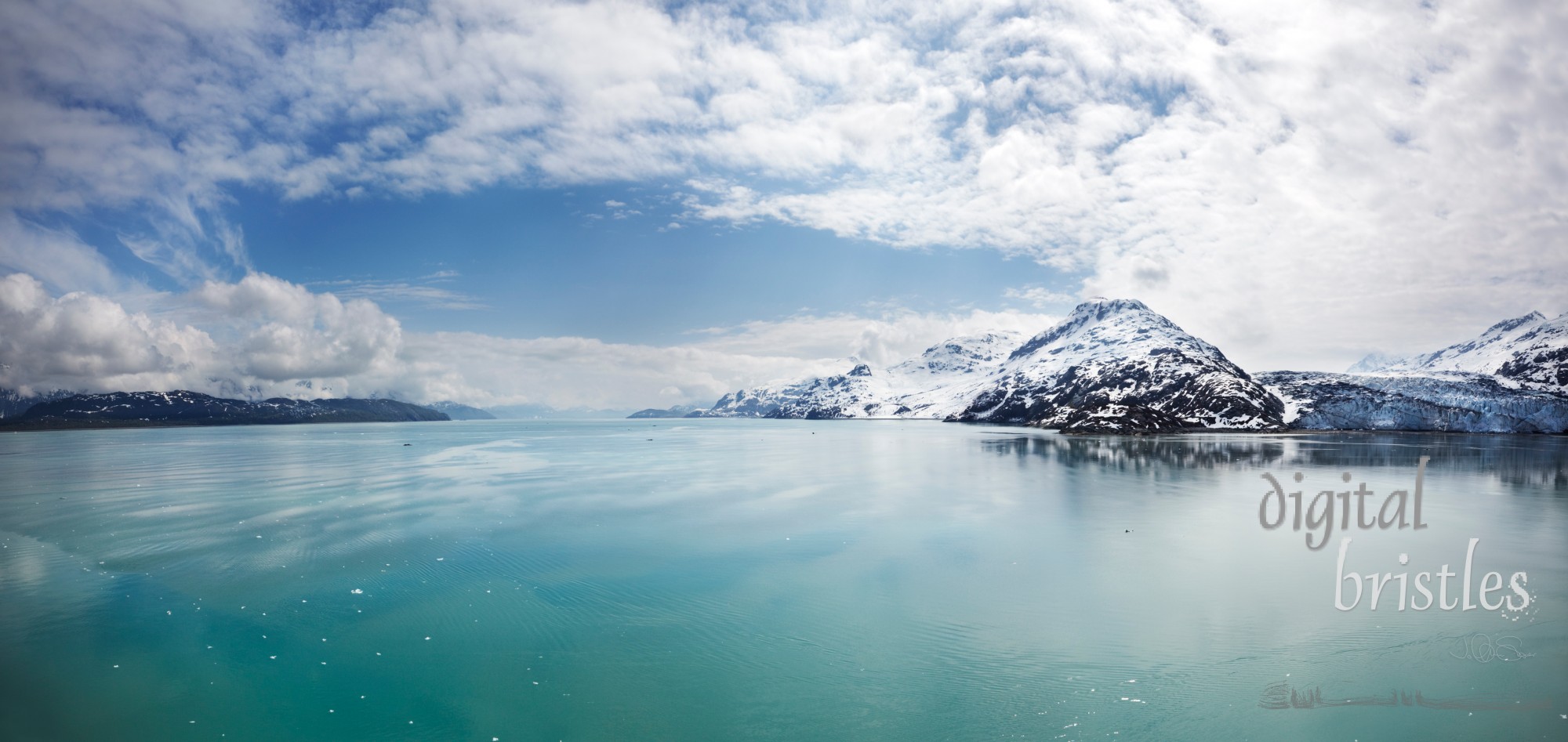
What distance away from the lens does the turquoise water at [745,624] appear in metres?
13.4

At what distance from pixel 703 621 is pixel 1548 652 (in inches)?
890

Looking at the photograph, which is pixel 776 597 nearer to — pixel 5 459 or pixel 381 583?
pixel 381 583

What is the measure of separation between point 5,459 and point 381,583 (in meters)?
104

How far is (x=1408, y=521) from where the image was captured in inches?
1431

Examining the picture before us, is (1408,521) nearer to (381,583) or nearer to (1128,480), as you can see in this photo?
(1128,480)

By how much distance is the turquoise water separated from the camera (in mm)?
13406

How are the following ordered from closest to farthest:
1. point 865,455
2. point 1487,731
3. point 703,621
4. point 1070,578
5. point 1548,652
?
point 1487,731, point 1548,652, point 703,621, point 1070,578, point 865,455

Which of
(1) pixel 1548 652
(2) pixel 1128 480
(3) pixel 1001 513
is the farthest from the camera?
(2) pixel 1128 480

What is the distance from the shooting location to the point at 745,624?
19.2 meters

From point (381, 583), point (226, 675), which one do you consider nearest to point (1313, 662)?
point (226, 675)

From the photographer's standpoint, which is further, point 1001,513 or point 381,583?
point 1001,513

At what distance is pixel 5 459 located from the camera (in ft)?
268

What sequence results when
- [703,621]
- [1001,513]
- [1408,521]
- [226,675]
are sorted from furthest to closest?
1. [1001,513]
2. [1408,521]
3. [703,621]
4. [226,675]

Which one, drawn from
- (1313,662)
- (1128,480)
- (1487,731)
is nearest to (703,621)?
(1313,662)
